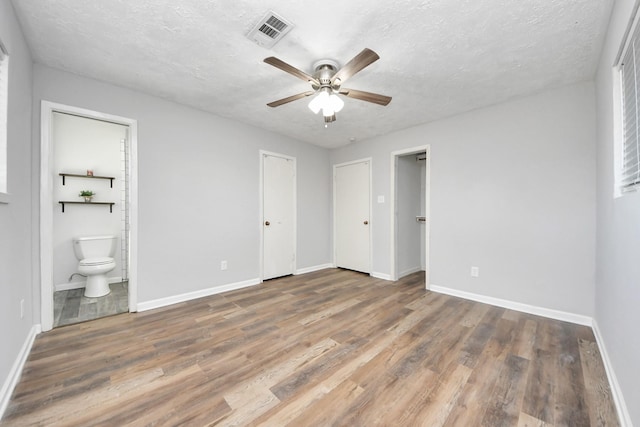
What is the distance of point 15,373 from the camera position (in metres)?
1.58

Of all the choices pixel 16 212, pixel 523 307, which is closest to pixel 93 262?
pixel 16 212

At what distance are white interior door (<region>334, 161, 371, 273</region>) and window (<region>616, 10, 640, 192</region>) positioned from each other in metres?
2.91

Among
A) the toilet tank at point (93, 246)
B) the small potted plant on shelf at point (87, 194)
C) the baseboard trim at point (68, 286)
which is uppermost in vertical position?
the small potted plant on shelf at point (87, 194)

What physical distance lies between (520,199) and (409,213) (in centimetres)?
173

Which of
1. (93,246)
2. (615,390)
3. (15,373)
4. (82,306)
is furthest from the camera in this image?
(93,246)

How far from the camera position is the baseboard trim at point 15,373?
1371mm

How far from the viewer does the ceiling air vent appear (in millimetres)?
1681

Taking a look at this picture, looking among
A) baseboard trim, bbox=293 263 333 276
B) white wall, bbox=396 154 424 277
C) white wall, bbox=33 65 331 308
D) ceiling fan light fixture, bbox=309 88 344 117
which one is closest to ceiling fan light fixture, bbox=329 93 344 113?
ceiling fan light fixture, bbox=309 88 344 117

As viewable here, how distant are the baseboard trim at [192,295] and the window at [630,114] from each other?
3799mm

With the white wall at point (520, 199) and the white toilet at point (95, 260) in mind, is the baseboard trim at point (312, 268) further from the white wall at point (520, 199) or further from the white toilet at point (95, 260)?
the white toilet at point (95, 260)

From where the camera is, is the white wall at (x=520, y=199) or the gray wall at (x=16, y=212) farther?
the white wall at (x=520, y=199)

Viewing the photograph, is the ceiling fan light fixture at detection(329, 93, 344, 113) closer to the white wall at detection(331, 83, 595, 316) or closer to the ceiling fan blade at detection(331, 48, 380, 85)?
the ceiling fan blade at detection(331, 48, 380, 85)

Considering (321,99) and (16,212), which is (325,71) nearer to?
(321,99)

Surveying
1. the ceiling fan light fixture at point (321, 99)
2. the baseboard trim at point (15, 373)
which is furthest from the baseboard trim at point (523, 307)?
the baseboard trim at point (15, 373)
